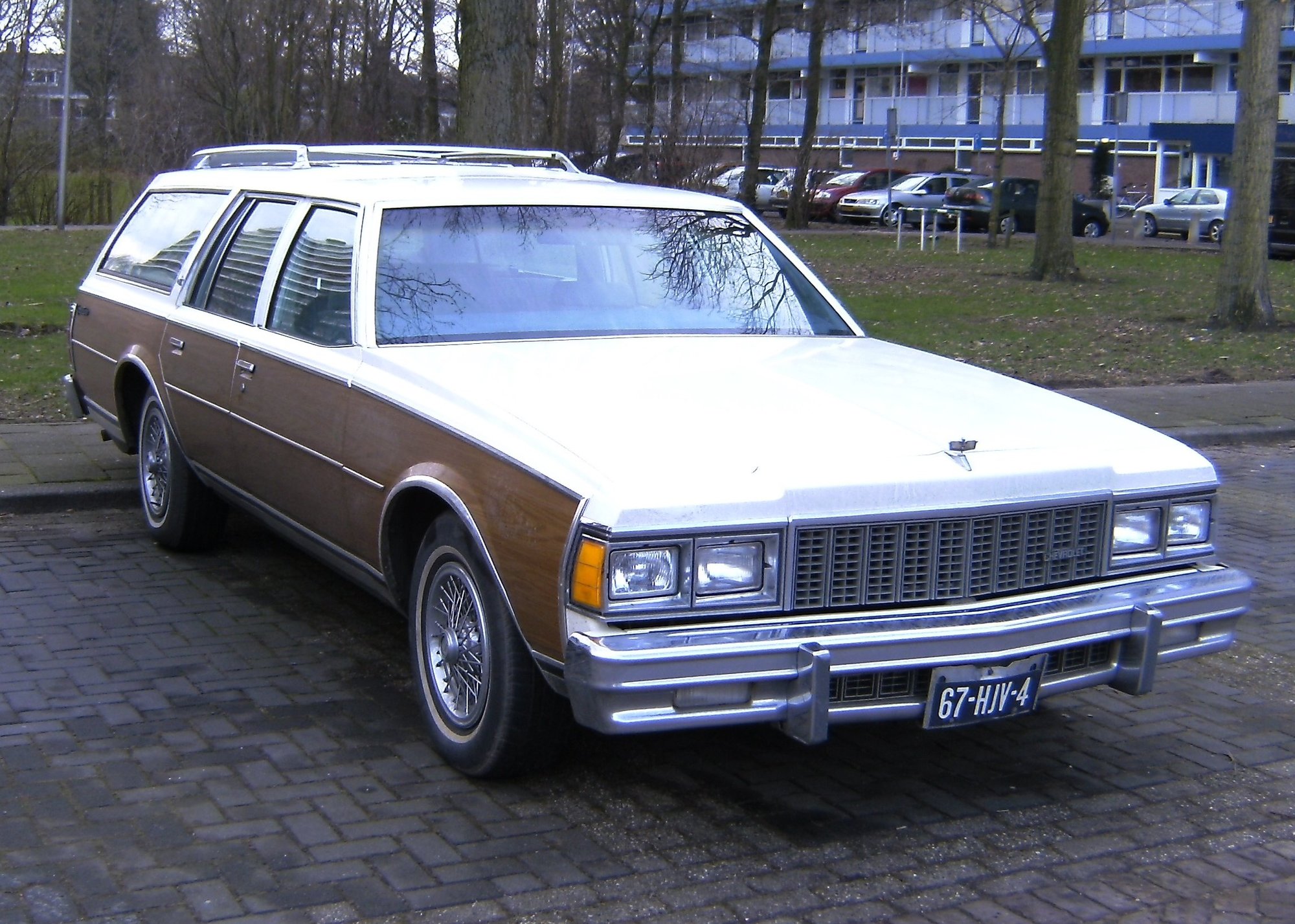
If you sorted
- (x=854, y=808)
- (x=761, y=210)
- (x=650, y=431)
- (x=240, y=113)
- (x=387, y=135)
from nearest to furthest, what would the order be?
1. (x=650, y=431)
2. (x=854, y=808)
3. (x=240, y=113)
4. (x=387, y=135)
5. (x=761, y=210)

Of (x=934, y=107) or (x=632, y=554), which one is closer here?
(x=632, y=554)

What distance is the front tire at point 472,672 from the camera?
4.21m

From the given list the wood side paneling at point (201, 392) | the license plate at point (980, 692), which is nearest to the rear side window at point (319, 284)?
the wood side paneling at point (201, 392)

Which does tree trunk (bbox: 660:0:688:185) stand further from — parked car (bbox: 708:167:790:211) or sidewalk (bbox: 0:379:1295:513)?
sidewalk (bbox: 0:379:1295:513)

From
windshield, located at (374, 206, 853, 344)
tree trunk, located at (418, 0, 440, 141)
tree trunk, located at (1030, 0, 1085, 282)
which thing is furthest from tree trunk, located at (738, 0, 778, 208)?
windshield, located at (374, 206, 853, 344)

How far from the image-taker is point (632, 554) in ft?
12.4

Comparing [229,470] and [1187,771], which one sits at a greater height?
[229,470]

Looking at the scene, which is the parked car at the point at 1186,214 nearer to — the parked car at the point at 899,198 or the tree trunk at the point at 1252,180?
the parked car at the point at 899,198

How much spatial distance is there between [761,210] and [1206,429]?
33.3 meters

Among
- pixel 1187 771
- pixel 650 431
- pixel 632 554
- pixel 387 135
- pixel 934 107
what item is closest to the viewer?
pixel 632 554

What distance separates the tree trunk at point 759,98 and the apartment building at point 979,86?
1908 millimetres

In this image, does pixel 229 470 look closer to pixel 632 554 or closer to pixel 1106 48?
pixel 632 554

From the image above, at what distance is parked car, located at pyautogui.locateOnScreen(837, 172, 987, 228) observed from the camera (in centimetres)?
4184

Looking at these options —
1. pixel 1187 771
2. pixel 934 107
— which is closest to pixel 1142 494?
pixel 1187 771
